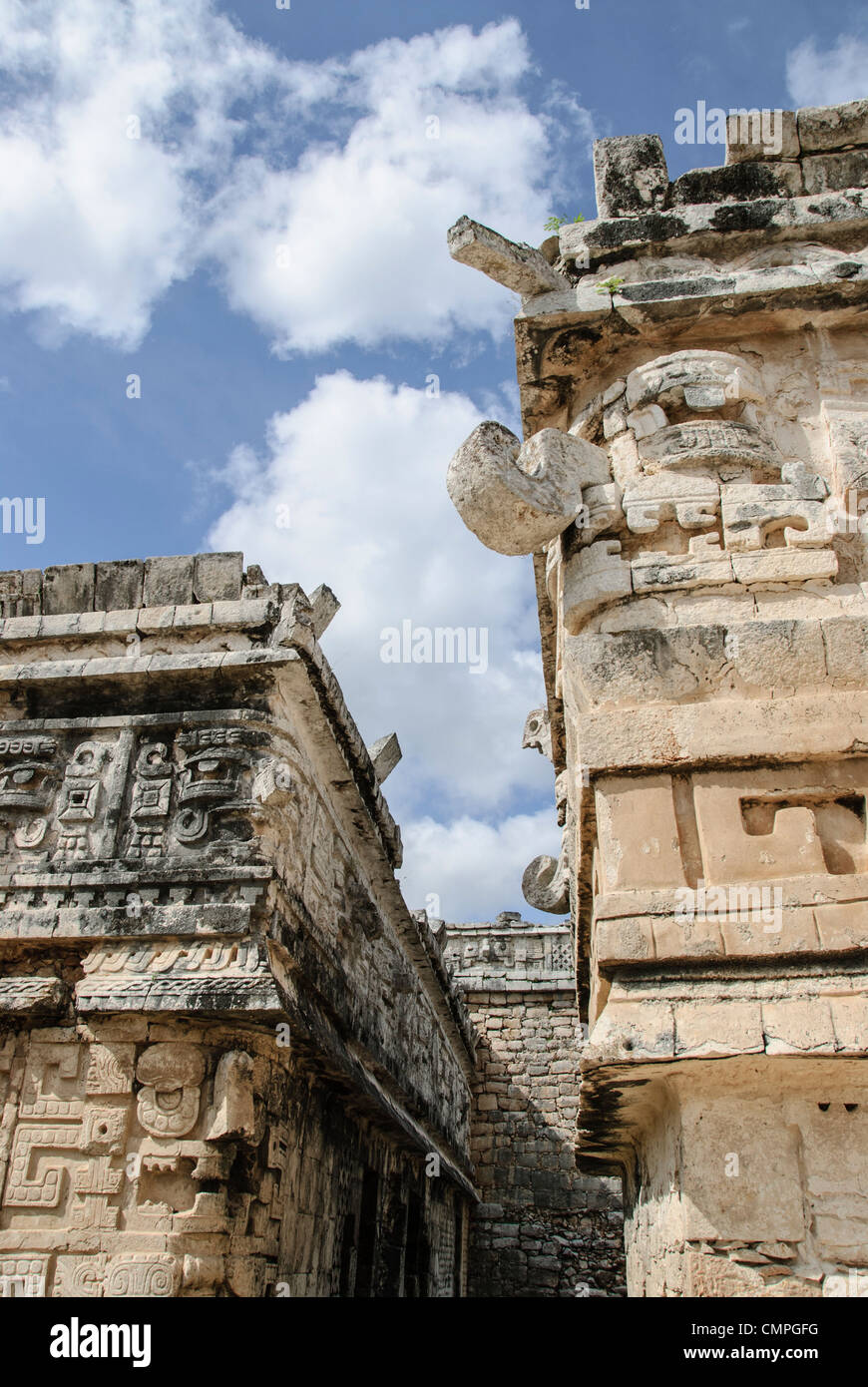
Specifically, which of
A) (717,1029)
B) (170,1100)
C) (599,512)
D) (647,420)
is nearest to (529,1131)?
(170,1100)

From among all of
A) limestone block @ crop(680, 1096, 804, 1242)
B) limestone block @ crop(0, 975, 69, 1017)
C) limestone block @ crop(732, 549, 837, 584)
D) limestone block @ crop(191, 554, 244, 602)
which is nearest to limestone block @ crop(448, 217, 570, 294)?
limestone block @ crop(732, 549, 837, 584)

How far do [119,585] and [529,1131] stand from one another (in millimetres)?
9910

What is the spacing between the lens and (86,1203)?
3938 mm

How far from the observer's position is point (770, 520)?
3.45 m

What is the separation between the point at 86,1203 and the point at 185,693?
94.9 inches

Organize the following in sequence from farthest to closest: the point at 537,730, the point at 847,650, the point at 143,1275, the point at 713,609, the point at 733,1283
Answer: the point at 537,730, the point at 143,1275, the point at 713,609, the point at 847,650, the point at 733,1283

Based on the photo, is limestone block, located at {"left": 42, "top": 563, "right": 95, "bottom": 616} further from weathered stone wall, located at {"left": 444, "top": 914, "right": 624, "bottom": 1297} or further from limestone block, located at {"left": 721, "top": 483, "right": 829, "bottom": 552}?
weathered stone wall, located at {"left": 444, "top": 914, "right": 624, "bottom": 1297}

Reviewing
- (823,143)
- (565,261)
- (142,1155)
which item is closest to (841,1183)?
(142,1155)

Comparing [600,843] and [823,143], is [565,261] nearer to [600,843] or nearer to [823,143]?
[823,143]

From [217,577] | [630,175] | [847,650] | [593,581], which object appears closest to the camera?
[847,650]

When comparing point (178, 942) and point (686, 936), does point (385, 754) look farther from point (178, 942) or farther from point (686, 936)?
point (686, 936)

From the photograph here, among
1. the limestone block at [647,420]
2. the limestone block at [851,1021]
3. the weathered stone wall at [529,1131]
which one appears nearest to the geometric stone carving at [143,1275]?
the limestone block at [851,1021]

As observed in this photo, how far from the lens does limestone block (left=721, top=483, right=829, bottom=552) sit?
3420mm

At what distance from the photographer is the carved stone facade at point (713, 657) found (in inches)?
106
